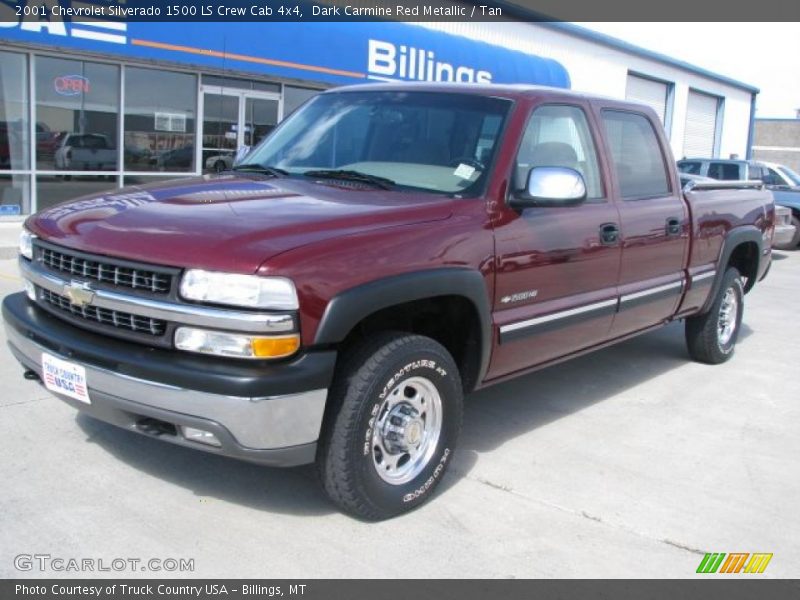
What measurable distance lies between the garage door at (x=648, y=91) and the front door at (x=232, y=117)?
16147 mm

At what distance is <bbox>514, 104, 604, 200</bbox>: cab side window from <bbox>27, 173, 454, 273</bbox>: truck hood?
661 millimetres

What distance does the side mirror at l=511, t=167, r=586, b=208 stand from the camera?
4051 millimetres

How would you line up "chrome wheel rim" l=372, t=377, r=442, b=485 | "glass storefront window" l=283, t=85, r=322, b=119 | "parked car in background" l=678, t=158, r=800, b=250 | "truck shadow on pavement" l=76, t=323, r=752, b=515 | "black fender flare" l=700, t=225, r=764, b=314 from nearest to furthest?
1. "chrome wheel rim" l=372, t=377, r=442, b=485
2. "truck shadow on pavement" l=76, t=323, r=752, b=515
3. "black fender flare" l=700, t=225, r=764, b=314
4. "glass storefront window" l=283, t=85, r=322, b=119
5. "parked car in background" l=678, t=158, r=800, b=250

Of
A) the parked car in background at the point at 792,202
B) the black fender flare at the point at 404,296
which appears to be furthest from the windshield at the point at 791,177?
the black fender flare at the point at 404,296

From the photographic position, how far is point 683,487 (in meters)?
4.22

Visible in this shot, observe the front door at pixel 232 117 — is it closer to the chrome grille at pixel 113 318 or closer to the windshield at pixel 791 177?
the windshield at pixel 791 177

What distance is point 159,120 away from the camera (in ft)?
45.8

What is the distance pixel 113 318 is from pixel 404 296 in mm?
1188

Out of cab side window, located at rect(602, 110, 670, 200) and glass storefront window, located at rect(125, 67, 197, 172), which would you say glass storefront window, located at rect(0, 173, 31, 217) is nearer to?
glass storefront window, located at rect(125, 67, 197, 172)

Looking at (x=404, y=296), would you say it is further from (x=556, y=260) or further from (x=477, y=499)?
(x=556, y=260)

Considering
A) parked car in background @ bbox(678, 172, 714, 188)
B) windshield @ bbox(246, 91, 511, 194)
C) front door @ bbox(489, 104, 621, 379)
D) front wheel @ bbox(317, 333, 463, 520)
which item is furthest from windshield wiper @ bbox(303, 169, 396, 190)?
parked car in background @ bbox(678, 172, 714, 188)

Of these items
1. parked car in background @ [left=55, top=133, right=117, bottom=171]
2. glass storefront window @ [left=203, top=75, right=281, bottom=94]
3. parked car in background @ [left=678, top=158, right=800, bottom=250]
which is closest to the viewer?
parked car in background @ [left=55, top=133, right=117, bottom=171]

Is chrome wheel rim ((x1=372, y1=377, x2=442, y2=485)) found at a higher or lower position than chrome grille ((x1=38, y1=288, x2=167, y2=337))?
lower

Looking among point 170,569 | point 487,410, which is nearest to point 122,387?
point 170,569
